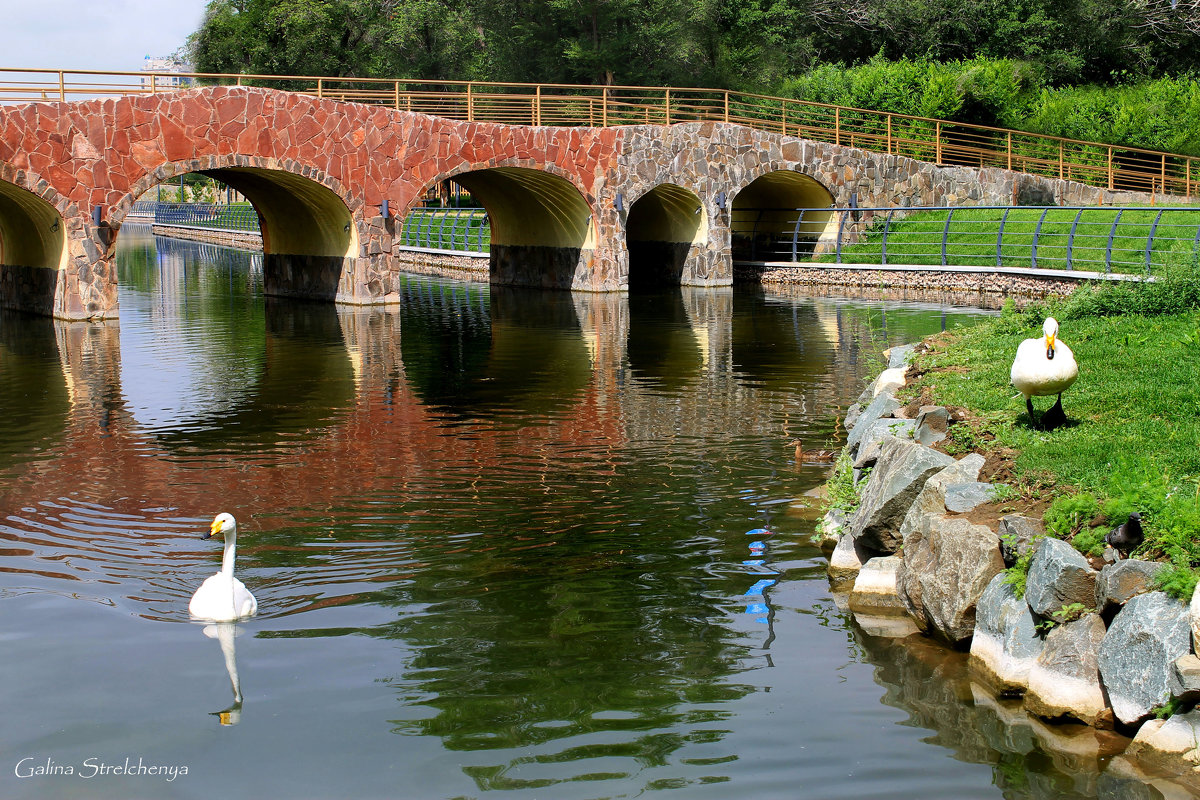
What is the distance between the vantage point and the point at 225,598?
6949mm

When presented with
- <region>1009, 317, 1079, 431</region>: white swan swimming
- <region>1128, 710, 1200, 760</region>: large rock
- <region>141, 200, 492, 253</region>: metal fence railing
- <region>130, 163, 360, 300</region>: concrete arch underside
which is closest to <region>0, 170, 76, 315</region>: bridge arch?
<region>130, 163, 360, 300</region>: concrete arch underside

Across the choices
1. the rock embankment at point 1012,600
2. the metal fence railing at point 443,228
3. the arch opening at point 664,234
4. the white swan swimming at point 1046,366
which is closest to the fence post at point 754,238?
the arch opening at point 664,234

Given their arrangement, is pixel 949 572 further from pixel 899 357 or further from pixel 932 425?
pixel 899 357

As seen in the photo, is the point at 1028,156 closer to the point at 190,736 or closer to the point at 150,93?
the point at 150,93

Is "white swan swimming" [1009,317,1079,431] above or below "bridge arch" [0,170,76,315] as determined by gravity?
below

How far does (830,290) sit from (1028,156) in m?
14.3

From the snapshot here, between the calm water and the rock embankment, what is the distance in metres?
0.25

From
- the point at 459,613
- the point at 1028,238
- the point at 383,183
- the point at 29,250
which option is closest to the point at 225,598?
the point at 459,613

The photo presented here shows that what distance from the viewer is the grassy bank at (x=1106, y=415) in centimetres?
600

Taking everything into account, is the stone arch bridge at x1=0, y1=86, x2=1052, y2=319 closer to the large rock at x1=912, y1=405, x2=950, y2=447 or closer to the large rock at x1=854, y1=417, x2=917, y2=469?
the large rock at x1=854, y1=417, x2=917, y2=469

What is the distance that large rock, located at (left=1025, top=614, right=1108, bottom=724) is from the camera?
221 inches

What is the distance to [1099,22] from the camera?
48281 millimetres

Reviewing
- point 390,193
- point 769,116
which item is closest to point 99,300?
point 390,193

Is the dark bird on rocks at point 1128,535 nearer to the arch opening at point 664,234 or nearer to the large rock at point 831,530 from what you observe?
the large rock at point 831,530
